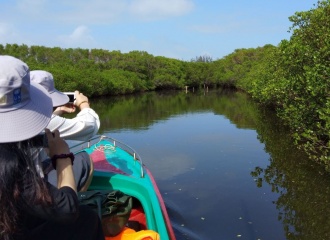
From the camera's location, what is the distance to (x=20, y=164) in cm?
140

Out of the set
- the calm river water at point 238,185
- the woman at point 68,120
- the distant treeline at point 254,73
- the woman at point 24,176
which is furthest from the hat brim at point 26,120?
the distant treeline at point 254,73

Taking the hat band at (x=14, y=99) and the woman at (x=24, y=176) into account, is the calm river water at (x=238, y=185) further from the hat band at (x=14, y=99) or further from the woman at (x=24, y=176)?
the hat band at (x=14, y=99)

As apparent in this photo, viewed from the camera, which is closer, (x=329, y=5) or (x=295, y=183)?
(x=295, y=183)

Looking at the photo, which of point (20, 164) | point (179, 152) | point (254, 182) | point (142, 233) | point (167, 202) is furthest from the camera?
point (179, 152)

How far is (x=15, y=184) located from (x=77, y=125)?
1113mm

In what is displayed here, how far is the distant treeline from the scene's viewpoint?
28.7 ft

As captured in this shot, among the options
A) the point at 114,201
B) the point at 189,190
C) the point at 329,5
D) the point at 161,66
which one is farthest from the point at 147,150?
the point at 161,66

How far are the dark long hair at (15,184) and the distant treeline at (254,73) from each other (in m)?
6.81

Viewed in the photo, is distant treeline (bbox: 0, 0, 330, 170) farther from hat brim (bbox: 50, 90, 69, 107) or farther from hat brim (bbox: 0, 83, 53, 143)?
hat brim (bbox: 0, 83, 53, 143)

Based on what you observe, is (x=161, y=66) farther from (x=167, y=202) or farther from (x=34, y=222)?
(x=34, y=222)

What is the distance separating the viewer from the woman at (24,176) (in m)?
1.38

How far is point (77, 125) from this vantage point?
2.48m

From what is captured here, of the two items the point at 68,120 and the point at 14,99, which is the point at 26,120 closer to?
the point at 14,99

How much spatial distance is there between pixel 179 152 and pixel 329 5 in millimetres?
6108
